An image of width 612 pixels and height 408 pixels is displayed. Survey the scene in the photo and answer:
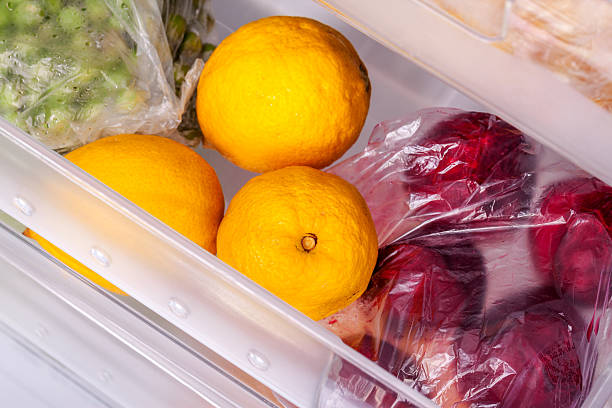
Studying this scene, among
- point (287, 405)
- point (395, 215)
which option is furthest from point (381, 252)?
point (287, 405)

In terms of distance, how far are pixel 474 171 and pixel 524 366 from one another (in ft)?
0.53

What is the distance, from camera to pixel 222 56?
52 centimetres

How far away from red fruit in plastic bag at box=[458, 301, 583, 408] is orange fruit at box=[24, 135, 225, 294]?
0.22 metres

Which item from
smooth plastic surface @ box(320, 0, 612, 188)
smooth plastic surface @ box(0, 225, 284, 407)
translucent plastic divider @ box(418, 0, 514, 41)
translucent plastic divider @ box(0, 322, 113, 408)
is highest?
translucent plastic divider @ box(418, 0, 514, 41)

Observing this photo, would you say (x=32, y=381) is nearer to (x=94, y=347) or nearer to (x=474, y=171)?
(x=94, y=347)

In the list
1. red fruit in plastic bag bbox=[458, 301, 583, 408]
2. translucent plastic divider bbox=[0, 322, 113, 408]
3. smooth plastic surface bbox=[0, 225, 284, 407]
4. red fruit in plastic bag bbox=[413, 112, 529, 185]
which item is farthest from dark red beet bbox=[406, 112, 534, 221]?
translucent plastic divider bbox=[0, 322, 113, 408]

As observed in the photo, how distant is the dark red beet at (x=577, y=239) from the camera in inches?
18.4

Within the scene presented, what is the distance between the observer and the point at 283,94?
49 cm

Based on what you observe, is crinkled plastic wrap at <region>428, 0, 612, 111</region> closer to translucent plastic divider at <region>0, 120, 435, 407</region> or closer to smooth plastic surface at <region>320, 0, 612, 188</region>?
smooth plastic surface at <region>320, 0, 612, 188</region>

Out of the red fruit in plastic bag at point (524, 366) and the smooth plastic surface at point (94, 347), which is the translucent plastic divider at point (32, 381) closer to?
the smooth plastic surface at point (94, 347)

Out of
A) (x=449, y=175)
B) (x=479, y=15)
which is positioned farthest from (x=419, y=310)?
(x=479, y=15)

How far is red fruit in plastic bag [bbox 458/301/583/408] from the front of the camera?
422 mm

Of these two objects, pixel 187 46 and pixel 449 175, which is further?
pixel 187 46

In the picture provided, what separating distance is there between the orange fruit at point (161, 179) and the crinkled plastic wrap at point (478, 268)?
130 millimetres
